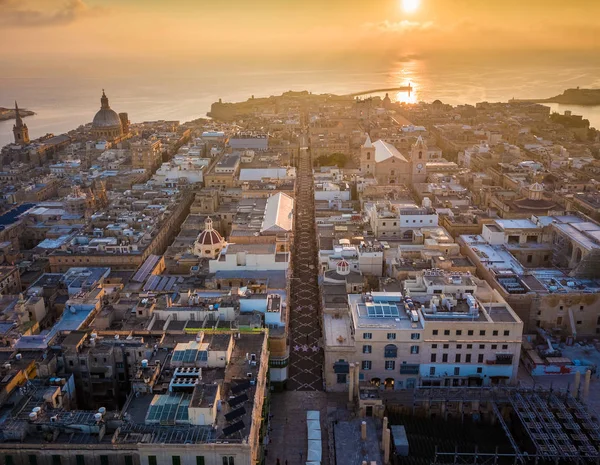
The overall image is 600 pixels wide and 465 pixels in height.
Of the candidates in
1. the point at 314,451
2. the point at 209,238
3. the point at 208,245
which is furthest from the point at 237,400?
the point at 209,238

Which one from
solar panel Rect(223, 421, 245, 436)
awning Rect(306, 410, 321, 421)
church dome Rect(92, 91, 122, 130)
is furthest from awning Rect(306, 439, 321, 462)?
church dome Rect(92, 91, 122, 130)

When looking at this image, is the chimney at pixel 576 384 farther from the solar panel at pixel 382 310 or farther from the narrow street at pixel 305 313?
the narrow street at pixel 305 313

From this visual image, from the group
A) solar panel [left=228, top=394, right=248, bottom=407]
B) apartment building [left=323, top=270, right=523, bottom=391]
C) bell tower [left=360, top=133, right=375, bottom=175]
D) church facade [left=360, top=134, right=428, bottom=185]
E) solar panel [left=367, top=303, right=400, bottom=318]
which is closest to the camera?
solar panel [left=228, top=394, right=248, bottom=407]

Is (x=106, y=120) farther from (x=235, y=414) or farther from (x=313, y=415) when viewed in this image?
(x=235, y=414)

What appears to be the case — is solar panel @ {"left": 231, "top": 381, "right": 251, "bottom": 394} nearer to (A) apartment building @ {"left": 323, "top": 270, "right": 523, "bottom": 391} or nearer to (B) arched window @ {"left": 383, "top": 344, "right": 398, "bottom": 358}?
(A) apartment building @ {"left": 323, "top": 270, "right": 523, "bottom": 391}

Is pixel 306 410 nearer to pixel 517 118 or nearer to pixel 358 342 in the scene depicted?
pixel 358 342

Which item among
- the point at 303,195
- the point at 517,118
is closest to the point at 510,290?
the point at 303,195
